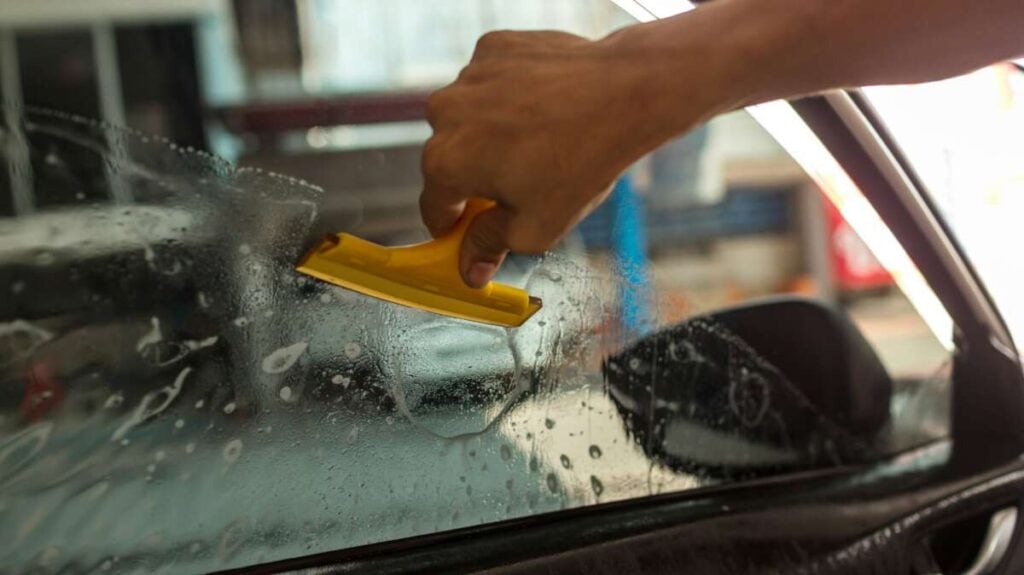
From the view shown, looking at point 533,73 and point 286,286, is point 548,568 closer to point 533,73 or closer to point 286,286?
point 286,286

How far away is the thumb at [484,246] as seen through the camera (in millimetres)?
1016

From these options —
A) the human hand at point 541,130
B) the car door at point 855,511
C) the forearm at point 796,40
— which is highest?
the forearm at point 796,40

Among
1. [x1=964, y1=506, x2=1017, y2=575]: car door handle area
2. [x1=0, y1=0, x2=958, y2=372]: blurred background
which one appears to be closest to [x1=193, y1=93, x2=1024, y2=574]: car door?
[x1=964, y1=506, x2=1017, y2=575]: car door handle area

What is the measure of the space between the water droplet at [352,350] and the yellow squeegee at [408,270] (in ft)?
0.28

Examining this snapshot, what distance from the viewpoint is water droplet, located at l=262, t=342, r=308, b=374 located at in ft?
3.75

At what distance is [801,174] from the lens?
1.61m

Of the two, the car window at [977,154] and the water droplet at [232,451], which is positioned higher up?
the car window at [977,154]

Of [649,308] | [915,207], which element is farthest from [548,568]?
[915,207]

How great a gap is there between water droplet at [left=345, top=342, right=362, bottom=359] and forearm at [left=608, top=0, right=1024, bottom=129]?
499 mm

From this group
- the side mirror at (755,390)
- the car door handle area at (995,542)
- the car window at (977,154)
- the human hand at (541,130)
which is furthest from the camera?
the car window at (977,154)

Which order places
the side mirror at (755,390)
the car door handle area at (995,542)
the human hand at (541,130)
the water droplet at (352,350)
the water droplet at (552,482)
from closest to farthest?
the human hand at (541,130) → the water droplet at (352,350) → the water droplet at (552,482) → the side mirror at (755,390) → the car door handle area at (995,542)

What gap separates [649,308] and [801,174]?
1.38ft

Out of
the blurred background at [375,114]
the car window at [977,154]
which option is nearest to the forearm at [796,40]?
the blurred background at [375,114]

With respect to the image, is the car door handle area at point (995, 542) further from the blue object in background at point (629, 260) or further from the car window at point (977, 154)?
the blue object in background at point (629, 260)
